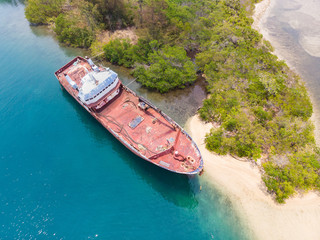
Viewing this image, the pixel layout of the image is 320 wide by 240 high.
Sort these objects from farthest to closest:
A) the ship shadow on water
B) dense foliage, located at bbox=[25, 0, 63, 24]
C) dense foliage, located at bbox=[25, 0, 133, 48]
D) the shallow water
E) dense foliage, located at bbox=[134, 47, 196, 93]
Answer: dense foliage, located at bbox=[25, 0, 63, 24] → dense foliage, located at bbox=[25, 0, 133, 48] → the shallow water → dense foliage, located at bbox=[134, 47, 196, 93] → the ship shadow on water

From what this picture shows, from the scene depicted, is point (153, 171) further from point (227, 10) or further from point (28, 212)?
point (227, 10)

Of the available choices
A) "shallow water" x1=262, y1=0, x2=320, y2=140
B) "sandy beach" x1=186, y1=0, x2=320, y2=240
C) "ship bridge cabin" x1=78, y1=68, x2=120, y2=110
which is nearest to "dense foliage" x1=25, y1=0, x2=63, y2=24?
"ship bridge cabin" x1=78, y1=68, x2=120, y2=110

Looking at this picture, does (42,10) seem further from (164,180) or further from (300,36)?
(300,36)

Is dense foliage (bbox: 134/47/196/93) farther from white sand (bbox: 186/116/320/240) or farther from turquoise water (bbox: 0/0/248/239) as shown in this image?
white sand (bbox: 186/116/320/240)

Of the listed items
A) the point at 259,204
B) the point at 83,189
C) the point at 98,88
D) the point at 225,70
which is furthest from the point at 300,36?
the point at 83,189

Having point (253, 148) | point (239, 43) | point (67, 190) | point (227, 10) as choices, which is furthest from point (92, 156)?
point (227, 10)
